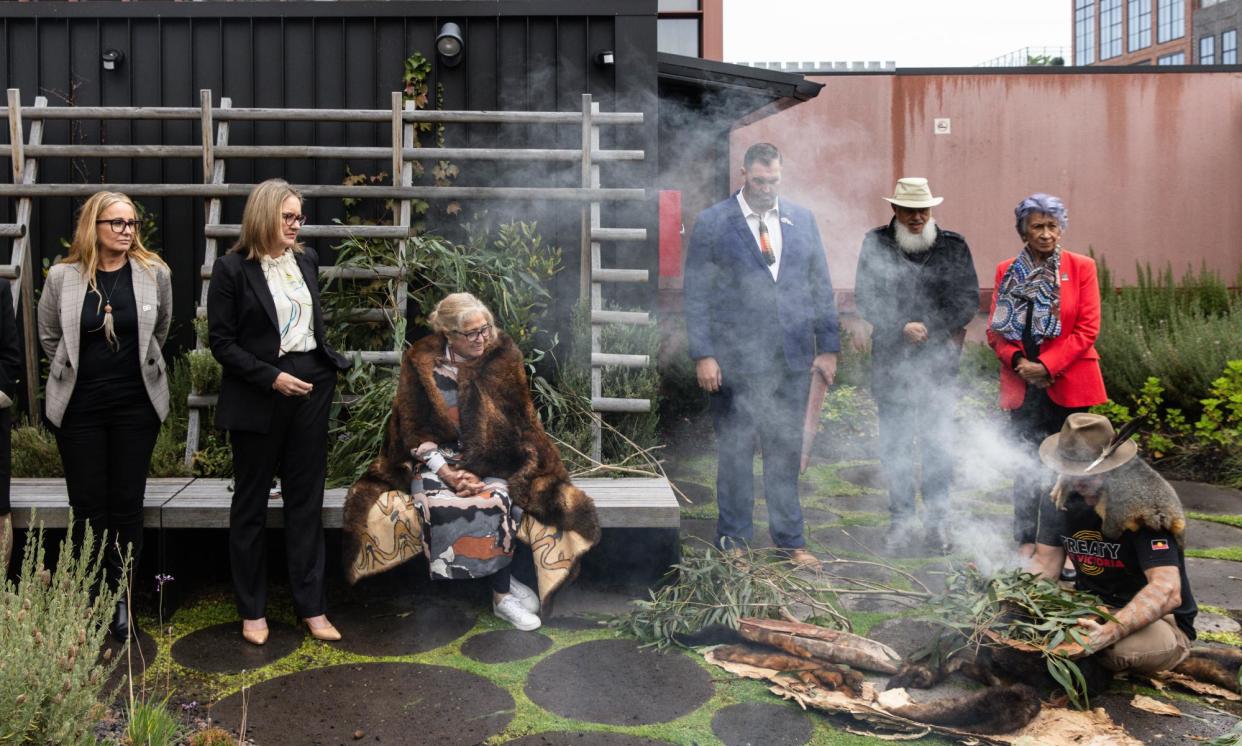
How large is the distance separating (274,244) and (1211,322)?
658cm

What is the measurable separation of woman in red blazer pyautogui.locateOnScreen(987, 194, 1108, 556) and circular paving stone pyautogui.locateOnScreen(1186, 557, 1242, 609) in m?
0.73

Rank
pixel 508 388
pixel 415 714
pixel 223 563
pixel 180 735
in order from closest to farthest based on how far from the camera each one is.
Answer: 1. pixel 180 735
2. pixel 415 714
3. pixel 508 388
4. pixel 223 563

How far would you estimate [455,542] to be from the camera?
13.3 ft

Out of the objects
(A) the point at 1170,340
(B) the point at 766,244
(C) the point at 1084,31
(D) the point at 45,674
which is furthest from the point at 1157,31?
(D) the point at 45,674

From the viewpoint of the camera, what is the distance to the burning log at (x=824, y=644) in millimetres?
3553

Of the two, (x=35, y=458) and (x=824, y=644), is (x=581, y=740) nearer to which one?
(x=824, y=644)

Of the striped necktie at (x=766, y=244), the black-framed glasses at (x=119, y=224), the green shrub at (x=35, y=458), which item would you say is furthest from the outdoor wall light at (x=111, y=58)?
the striped necktie at (x=766, y=244)

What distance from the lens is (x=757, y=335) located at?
15.4ft

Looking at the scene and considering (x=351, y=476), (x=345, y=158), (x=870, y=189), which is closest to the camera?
(x=351, y=476)

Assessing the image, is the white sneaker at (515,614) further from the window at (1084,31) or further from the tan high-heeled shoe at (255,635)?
the window at (1084,31)

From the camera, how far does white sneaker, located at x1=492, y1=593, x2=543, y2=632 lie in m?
4.12

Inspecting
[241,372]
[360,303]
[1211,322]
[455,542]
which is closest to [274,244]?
[241,372]

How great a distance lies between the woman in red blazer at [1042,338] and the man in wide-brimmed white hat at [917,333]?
381 millimetres

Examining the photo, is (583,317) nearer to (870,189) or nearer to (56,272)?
(56,272)
